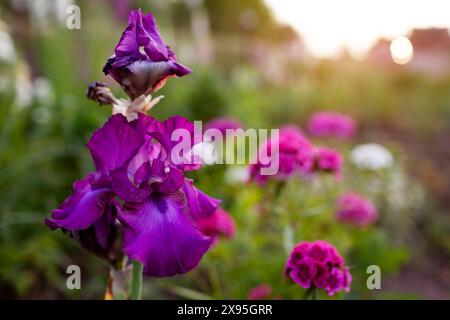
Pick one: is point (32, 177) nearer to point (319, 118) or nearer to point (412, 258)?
point (319, 118)

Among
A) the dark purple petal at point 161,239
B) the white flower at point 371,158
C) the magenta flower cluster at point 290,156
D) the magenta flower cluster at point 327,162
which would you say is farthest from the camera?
the white flower at point 371,158

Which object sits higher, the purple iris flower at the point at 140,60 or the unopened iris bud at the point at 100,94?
the purple iris flower at the point at 140,60

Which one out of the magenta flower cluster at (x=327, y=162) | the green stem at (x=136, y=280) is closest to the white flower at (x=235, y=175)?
the magenta flower cluster at (x=327, y=162)

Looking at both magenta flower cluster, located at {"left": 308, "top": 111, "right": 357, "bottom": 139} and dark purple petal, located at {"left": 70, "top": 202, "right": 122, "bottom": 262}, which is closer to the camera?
dark purple petal, located at {"left": 70, "top": 202, "right": 122, "bottom": 262}

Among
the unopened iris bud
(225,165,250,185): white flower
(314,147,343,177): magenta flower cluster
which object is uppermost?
(225,165,250,185): white flower

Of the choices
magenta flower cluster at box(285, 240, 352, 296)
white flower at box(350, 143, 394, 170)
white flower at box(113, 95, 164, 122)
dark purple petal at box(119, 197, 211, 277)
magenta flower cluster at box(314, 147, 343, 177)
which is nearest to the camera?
dark purple petal at box(119, 197, 211, 277)

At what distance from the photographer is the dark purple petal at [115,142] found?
0.89 meters

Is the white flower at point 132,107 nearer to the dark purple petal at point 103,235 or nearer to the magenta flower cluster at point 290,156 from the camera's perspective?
the dark purple petal at point 103,235

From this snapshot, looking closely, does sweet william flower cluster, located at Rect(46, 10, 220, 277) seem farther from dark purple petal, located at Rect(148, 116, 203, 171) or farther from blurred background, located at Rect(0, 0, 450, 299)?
blurred background, located at Rect(0, 0, 450, 299)

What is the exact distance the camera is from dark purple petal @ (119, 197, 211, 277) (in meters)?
0.85

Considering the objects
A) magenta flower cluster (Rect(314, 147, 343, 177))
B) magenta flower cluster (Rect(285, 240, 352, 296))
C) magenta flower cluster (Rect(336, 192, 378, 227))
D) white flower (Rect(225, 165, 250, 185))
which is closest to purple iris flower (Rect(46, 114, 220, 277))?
magenta flower cluster (Rect(285, 240, 352, 296))
